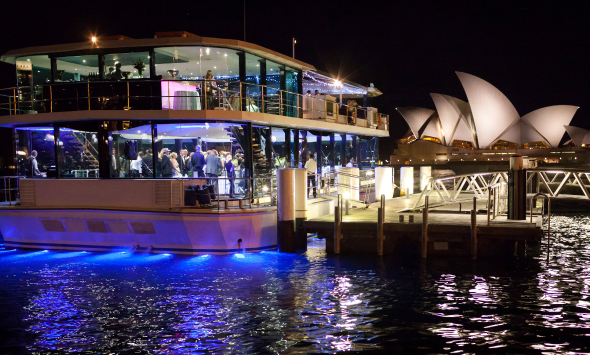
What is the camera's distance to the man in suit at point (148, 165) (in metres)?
16.5

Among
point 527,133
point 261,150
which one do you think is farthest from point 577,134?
point 261,150

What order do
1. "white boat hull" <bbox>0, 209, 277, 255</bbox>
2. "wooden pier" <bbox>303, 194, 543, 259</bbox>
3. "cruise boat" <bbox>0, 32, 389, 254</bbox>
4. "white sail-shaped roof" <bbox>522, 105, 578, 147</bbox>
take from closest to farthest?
"wooden pier" <bbox>303, 194, 543, 259</bbox> → "white boat hull" <bbox>0, 209, 277, 255</bbox> → "cruise boat" <bbox>0, 32, 389, 254</bbox> → "white sail-shaped roof" <bbox>522, 105, 578, 147</bbox>

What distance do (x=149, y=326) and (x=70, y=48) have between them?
11474 mm

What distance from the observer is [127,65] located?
17.6 meters

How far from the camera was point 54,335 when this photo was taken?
941 centimetres

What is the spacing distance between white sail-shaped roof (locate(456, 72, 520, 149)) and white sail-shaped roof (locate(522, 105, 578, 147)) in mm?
2434

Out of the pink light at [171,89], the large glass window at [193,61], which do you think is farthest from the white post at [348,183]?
the pink light at [171,89]

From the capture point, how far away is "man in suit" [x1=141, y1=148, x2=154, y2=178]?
1648 cm

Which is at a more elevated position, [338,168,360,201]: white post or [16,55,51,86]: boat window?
[16,55,51,86]: boat window

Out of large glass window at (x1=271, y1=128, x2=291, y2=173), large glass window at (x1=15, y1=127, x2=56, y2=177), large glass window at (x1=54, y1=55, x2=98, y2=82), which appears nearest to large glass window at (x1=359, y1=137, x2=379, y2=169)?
large glass window at (x1=271, y1=128, x2=291, y2=173)

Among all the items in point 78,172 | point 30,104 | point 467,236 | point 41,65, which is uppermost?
point 41,65

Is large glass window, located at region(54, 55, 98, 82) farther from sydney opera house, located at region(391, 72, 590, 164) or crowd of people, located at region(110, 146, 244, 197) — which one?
sydney opera house, located at region(391, 72, 590, 164)

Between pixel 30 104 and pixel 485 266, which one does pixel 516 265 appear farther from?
pixel 30 104

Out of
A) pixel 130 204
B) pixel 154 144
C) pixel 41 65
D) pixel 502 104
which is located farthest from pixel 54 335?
pixel 502 104
